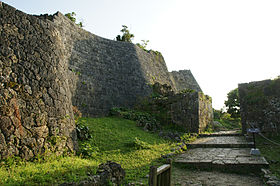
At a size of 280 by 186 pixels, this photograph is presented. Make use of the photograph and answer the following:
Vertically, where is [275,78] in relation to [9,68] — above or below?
above

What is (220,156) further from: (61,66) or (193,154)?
(61,66)

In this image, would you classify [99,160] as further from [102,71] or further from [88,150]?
[102,71]

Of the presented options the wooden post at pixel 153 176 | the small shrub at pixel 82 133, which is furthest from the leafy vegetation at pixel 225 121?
the wooden post at pixel 153 176

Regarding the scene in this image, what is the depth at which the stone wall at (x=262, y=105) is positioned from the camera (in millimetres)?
8328

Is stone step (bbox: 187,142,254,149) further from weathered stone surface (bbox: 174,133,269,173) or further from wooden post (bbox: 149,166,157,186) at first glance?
wooden post (bbox: 149,166,157,186)

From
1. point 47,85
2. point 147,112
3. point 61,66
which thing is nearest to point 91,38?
point 147,112

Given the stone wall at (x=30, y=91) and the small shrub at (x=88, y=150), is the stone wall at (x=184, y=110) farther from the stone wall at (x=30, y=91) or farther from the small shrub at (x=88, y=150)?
the stone wall at (x=30, y=91)

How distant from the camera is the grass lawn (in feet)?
11.2

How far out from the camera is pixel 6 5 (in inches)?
208

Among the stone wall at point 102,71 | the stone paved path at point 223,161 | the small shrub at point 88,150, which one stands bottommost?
the stone paved path at point 223,161

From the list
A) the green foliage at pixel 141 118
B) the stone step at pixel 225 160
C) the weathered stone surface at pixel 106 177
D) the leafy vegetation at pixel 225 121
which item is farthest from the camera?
the leafy vegetation at pixel 225 121

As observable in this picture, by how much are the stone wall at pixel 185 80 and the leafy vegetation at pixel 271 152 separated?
12.6 metres

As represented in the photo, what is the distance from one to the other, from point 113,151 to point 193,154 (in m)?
2.78

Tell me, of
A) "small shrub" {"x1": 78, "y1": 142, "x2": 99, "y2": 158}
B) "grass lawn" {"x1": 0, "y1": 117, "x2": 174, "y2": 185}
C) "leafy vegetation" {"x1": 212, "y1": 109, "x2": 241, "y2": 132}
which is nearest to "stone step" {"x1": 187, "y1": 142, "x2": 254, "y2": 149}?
"grass lawn" {"x1": 0, "y1": 117, "x2": 174, "y2": 185}
